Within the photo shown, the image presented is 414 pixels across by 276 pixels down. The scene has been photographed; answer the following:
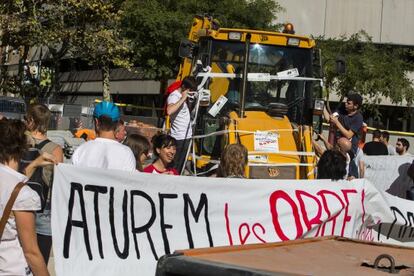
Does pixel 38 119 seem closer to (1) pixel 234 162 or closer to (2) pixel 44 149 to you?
(2) pixel 44 149

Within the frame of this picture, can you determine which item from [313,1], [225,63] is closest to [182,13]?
[313,1]

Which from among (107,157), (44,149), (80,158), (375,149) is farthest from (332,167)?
(375,149)

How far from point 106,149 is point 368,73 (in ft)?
88.0

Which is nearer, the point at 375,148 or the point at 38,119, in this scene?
the point at 38,119

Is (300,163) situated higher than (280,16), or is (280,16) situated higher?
(280,16)

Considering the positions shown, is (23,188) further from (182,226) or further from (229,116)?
(229,116)

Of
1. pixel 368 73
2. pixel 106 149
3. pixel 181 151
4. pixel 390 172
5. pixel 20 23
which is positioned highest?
pixel 20 23

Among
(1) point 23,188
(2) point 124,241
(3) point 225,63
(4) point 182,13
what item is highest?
(4) point 182,13

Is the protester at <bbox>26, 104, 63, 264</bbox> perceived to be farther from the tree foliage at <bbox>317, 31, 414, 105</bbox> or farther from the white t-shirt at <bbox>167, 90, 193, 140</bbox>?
the tree foliage at <bbox>317, 31, 414, 105</bbox>

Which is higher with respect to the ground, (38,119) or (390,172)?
(38,119)

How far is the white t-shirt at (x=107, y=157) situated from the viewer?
6.32m

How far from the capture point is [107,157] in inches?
249

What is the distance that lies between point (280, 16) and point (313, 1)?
223 centimetres

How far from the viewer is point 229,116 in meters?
10.4
